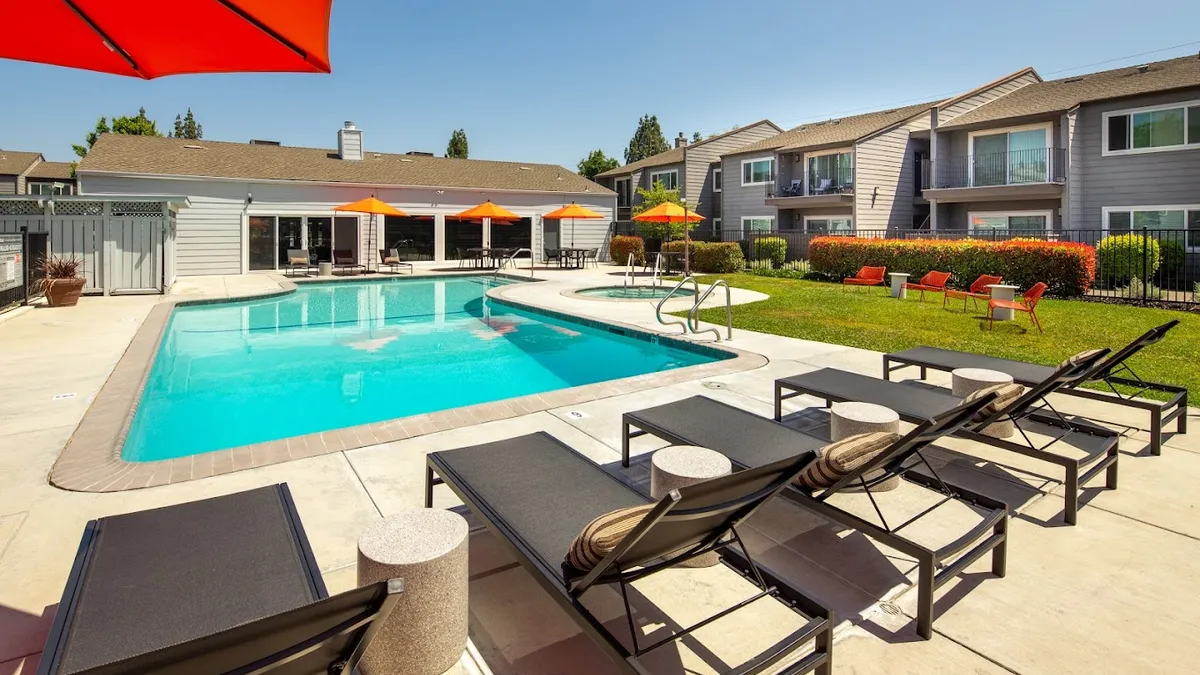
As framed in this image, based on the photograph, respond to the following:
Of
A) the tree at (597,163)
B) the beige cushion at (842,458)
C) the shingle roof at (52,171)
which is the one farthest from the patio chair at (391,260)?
the tree at (597,163)

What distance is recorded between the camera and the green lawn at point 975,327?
322 inches

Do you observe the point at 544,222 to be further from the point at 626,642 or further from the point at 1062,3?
the point at 626,642

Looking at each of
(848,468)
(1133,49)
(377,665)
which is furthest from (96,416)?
(1133,49)

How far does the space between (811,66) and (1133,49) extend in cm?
1386

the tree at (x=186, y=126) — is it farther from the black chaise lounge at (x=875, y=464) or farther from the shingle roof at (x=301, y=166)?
the black chaise lounge at (x=875, y=464)

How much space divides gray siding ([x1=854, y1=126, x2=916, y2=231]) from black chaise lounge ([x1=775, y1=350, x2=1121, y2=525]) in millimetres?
21441

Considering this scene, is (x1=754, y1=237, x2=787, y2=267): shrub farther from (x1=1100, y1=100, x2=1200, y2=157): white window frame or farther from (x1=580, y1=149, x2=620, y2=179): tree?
(x1=580, y1=149, x2=620, y2=179): tree

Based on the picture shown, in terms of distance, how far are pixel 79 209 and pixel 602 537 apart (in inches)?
697

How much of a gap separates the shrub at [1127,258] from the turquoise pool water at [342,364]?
39.3 feet

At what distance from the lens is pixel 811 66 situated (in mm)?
25719

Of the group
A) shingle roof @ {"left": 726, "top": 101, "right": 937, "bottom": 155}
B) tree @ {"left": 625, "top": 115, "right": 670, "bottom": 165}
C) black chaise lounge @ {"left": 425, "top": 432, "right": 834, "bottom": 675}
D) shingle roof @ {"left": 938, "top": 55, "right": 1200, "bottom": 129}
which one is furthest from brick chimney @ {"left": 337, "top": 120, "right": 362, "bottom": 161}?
tree @ {"left": 625, "top": 115, "right": 670, "bottom": 165}

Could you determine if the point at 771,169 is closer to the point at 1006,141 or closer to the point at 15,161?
the point at 1006,141

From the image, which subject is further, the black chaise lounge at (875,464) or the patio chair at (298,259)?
the patio chair at (298,259)

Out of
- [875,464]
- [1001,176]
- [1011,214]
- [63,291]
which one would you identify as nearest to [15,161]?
[63,291]
